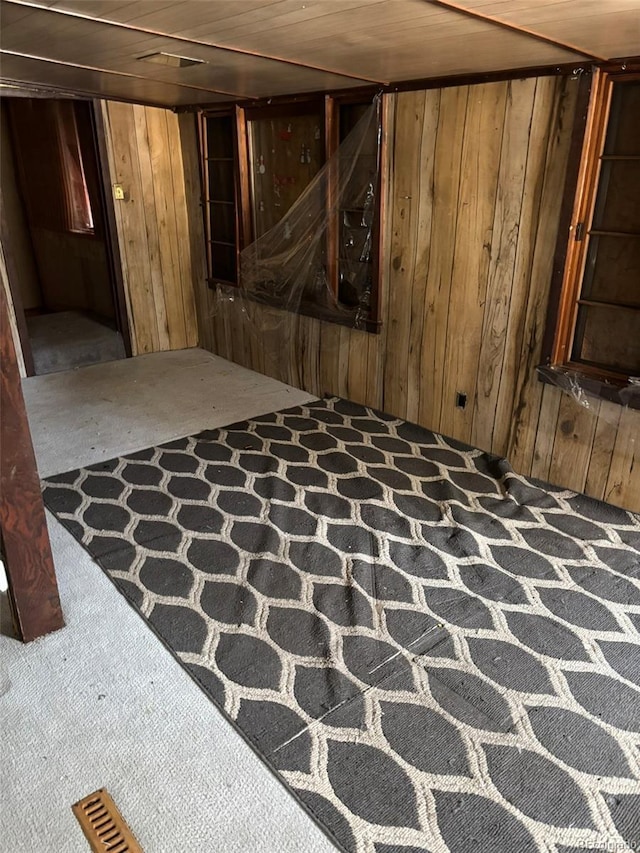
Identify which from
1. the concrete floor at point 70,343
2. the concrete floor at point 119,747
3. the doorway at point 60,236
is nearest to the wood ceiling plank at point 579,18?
the concrete floor at point 119,747

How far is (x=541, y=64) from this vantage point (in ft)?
8.00

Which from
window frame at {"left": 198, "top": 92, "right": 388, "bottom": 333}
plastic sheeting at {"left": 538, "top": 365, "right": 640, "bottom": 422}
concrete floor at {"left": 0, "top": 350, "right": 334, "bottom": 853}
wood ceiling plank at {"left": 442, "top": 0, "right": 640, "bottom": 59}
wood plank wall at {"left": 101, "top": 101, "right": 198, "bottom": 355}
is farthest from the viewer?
wood plank wall at {"left": 101, "top": 101, "right": 198, "bottom": 355}

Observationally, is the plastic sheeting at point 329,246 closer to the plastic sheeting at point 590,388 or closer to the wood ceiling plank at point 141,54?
the wood ceiling plank at point 141,54

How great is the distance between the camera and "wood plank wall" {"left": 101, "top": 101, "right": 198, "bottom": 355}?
436 centimetres

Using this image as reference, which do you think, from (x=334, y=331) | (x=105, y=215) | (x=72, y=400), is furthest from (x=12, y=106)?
(x=334, y=331)

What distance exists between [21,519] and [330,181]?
8.14 feet

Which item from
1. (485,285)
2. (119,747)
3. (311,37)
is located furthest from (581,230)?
(119,747)

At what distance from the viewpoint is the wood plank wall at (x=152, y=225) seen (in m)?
4.36

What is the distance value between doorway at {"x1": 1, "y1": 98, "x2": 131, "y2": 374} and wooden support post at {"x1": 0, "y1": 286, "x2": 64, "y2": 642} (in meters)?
2.95

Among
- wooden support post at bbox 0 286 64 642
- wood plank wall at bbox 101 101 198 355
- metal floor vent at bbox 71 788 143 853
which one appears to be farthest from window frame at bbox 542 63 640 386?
wood plank wall at bbox 101 101 198 355

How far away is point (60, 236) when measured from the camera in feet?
18.9

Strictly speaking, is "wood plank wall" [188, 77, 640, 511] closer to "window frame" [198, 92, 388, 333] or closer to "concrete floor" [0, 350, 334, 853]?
"window frame" [198, 92, 388, 333]

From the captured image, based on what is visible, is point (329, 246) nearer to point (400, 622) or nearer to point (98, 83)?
point (98, 83)

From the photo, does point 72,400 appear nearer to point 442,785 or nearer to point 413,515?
point 413,515
